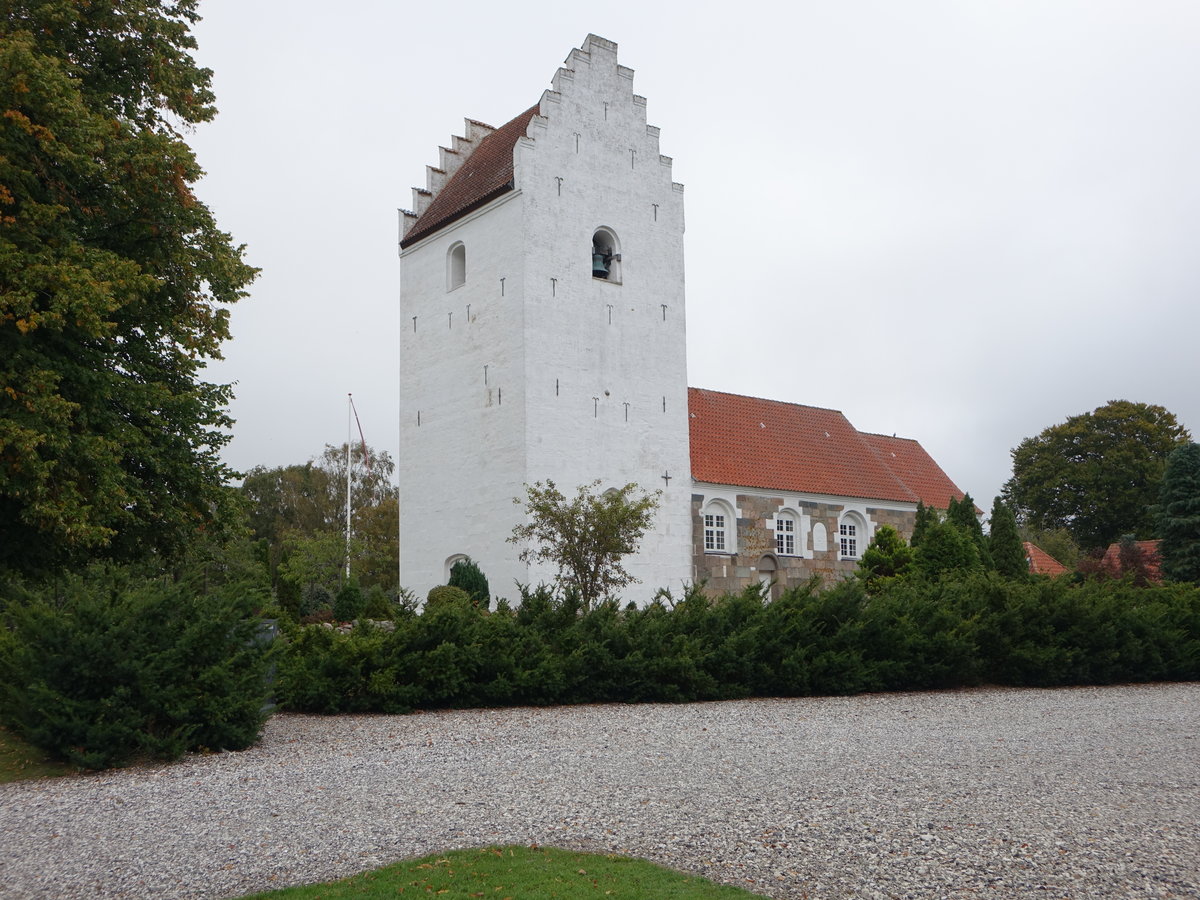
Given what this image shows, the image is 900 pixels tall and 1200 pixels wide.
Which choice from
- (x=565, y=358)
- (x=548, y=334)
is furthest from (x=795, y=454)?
(x=548, y=334)

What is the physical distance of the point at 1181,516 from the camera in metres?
34.8

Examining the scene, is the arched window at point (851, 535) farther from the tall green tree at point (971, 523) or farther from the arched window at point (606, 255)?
the arched window at point (606, 255)

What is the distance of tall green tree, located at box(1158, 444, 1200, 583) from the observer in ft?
112

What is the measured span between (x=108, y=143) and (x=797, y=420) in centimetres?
2367

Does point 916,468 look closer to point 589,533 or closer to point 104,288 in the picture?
point 589,533

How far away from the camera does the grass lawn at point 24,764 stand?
26.7 feet

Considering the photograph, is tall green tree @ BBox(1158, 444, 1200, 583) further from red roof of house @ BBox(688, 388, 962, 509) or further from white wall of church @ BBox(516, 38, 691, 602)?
white wall of church @ BBox(516, 38, 691, 602)

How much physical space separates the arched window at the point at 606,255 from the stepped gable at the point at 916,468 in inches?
480

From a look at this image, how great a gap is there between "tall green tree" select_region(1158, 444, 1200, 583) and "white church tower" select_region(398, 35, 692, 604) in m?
18.8

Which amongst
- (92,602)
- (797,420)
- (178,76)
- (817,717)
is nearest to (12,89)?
(178,76)

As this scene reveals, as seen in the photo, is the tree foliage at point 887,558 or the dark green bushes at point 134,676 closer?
the dark green bushes at point 134,676

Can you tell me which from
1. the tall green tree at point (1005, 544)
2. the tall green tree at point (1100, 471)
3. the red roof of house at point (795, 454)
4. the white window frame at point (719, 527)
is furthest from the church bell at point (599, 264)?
the tall green tree at point (1100, 471)

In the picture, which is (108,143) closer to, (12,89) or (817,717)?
(12,89)

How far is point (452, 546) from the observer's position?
81.2ft
